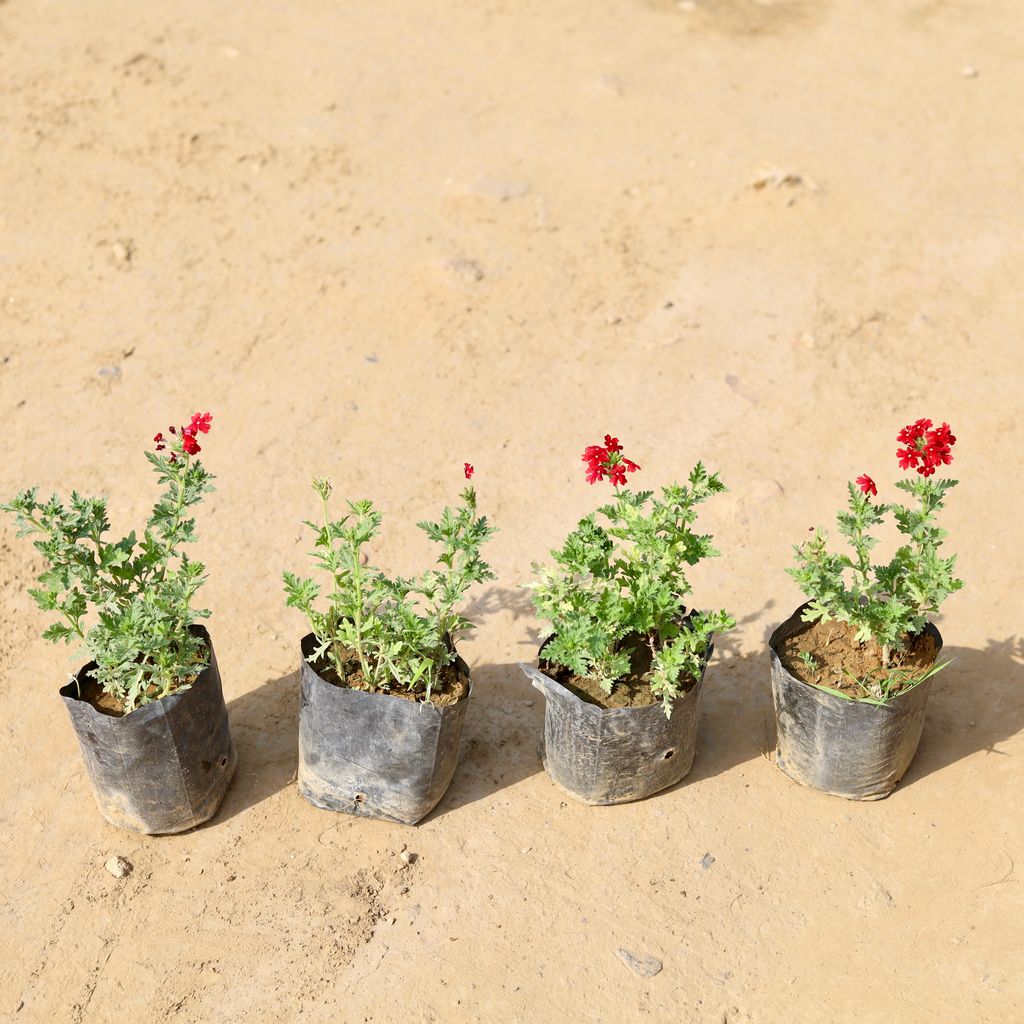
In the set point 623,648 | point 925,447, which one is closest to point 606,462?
point 623,648

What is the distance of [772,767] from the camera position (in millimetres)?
4457

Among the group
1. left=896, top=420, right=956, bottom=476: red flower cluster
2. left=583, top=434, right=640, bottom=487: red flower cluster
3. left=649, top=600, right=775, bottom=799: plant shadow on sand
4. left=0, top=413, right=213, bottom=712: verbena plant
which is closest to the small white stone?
left=0, top=413, right=213, bottom=712: verbena plant

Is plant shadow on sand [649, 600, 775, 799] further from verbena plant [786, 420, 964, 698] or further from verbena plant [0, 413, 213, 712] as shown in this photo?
verbena plant [0, 413, 213, 712]

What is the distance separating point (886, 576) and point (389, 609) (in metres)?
1.64

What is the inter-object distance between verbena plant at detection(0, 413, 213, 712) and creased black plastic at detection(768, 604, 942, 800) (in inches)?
76.6

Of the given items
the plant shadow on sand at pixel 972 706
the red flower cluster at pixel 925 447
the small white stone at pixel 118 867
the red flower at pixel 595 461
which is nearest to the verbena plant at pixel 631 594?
the red flower at pixel 595 461

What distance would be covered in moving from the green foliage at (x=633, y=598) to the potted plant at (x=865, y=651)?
1.15ft

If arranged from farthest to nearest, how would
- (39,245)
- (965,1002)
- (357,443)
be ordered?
(39,245)
(357,443)
(965,1002)

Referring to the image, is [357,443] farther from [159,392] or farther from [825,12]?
[825,12]

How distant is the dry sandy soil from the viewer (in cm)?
393

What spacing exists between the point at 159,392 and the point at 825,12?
19.2 feet

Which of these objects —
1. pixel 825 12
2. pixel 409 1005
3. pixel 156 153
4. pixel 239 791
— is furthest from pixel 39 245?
pixel 825 12

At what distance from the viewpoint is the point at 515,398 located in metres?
6.06

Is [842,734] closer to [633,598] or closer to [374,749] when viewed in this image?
[633,598]
